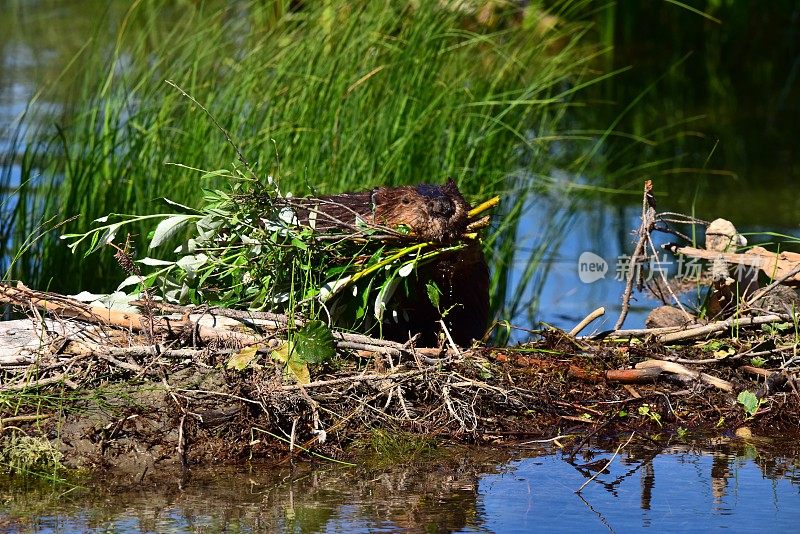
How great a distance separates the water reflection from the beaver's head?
2.35 ft

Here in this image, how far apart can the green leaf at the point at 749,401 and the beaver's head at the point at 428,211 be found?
3.20 ft

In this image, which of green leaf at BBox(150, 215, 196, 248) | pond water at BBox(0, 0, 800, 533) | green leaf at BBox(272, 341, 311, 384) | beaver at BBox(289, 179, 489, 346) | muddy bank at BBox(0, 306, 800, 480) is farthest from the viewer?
green leaf at BBox(150, 215, 196, 248)

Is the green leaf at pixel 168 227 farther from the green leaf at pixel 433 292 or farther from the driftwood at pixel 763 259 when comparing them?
the driftwood at pixel 763 259

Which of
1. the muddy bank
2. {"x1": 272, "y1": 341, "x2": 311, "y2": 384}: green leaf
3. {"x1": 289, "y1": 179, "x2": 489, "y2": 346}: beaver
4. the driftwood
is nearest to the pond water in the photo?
the muddy bank

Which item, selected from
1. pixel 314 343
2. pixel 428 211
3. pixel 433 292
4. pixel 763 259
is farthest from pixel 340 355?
pixel 763 259

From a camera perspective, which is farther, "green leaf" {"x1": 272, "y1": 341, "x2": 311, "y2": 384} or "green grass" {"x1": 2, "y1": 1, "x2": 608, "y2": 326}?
"green grass" {"x1": 2, "y1": 1, "x2": 608, "y2": 326}

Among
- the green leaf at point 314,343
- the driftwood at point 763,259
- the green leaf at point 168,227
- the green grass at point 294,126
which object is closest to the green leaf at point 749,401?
the driftwood at point 763,259

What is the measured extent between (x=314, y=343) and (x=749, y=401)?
130 centimetres

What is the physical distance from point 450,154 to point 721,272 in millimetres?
1659

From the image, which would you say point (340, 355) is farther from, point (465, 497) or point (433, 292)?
point (465, 497)

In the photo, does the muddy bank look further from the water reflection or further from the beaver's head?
the beaver's head

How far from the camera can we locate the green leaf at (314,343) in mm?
3557

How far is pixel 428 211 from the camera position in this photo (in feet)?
12.6

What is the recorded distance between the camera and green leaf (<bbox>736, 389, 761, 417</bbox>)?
3.72m
